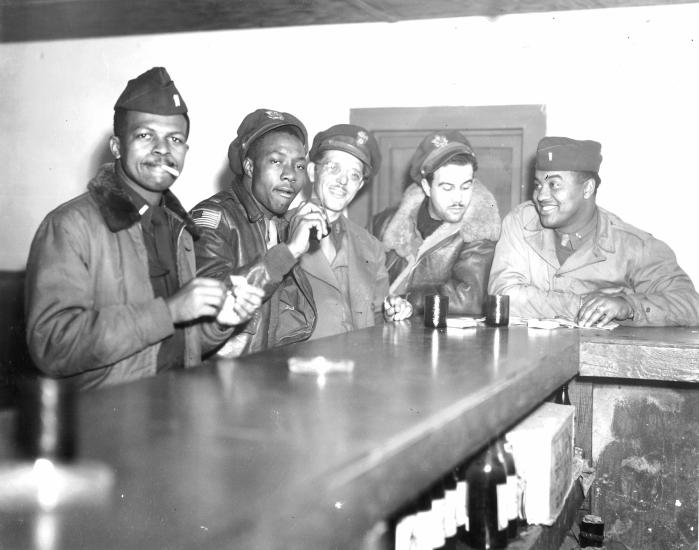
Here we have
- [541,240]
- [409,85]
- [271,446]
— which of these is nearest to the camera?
[271,446]

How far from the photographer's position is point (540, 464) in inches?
78.9

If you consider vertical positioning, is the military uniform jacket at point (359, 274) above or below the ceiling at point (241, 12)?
below

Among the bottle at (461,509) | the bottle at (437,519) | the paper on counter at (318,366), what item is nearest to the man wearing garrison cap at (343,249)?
the bottle at (461,509)

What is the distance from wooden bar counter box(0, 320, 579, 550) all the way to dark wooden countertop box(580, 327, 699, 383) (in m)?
0.76

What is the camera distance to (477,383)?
4.46ft

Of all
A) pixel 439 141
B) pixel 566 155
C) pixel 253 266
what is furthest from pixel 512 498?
pixel 439 141

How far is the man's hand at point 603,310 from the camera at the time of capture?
8.76ft

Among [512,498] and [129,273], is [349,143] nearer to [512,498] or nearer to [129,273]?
[129,273]

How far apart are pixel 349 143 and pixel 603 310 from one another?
133cm

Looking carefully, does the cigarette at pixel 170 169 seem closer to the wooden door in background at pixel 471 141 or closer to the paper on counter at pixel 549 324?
the paper on counter at pixel 549 324

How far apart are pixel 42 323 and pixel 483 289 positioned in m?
2.39

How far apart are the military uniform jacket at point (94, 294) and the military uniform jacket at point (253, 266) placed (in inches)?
19.2

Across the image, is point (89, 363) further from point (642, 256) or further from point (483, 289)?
point (642, 256)

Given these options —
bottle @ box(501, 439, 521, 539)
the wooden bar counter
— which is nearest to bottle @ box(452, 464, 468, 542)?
bottle @ box(501, 439, 521, 539)
